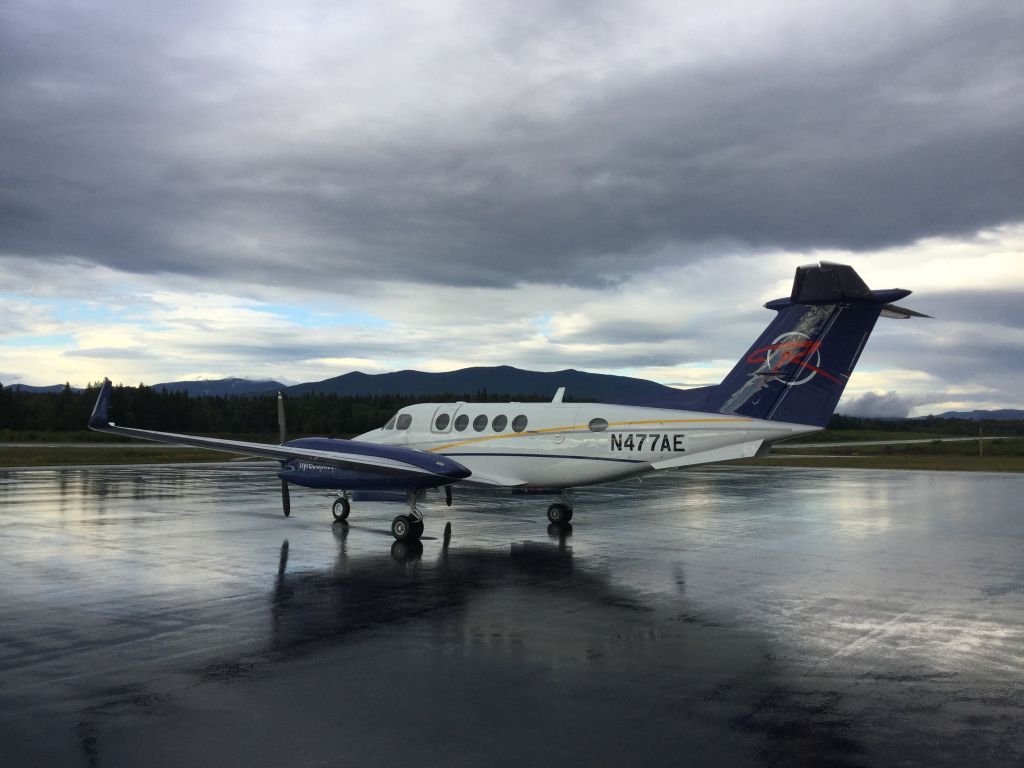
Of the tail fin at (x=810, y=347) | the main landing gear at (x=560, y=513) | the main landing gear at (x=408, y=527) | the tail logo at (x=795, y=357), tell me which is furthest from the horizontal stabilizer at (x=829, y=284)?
the main landing gear at (x=408, y=527)

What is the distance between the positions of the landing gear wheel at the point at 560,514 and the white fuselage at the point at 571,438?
1.69 m

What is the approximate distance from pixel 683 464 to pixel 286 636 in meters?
9.96

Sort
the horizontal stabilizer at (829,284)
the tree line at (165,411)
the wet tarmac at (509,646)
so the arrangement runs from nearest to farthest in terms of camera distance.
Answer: the wet tarmac at (509,646) → the horizontal stabilizer at (829,284) → the tree line at (165,411)

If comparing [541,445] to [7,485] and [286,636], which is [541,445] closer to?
[286,636]

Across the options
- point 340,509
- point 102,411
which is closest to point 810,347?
point 340,509

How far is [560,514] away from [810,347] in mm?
7420

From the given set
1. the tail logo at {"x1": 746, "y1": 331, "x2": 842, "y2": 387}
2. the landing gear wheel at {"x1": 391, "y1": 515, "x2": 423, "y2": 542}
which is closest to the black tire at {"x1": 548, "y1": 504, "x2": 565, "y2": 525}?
the landing gear wheel at {"x1": 391, "y1": 515, "x2": 423, "y2": 542}

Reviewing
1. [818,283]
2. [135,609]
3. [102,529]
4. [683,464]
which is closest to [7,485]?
[102,529]

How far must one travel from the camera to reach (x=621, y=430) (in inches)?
710

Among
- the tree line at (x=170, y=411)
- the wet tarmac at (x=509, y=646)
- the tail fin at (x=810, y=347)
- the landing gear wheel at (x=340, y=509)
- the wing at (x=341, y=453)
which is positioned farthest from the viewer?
the tree line at (x=170, y=411)

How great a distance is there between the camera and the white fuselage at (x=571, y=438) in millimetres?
16953

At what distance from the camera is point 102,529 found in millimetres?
19047

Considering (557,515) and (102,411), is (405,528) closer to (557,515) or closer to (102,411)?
(557,515)

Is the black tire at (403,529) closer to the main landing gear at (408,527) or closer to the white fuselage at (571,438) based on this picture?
the main landing gear at (408,527)
